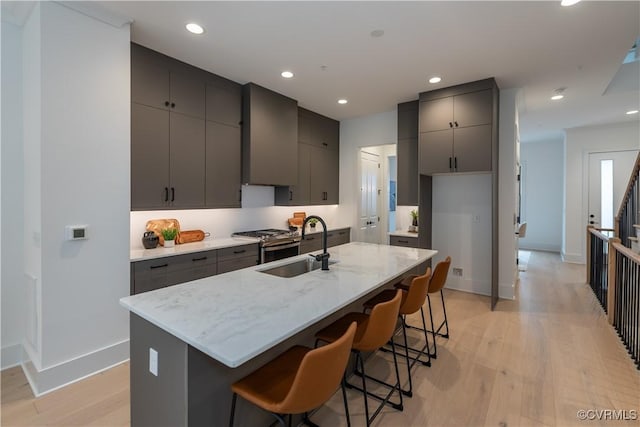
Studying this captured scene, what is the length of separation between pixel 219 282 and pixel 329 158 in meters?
3.98

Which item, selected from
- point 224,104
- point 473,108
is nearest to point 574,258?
point 473,108

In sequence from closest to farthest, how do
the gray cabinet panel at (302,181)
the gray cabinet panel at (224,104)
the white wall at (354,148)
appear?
1. the gray cabinet panel at (224,104)
2. the gray cabinet panel at (302,181)
3. the white wall at (354,148)

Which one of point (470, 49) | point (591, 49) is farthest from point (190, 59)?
point (591, 49)

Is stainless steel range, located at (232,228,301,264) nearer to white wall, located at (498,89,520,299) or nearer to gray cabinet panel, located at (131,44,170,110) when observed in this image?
gray cabinet panel, located at (131,44,170,110)

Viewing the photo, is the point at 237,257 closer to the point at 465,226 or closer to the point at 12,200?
the point at 12,200

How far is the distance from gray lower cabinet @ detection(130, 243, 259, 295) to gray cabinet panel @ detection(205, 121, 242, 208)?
0.66m

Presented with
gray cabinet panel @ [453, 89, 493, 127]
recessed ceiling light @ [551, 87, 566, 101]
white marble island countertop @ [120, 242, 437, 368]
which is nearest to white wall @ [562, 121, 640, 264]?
recessed ceiling light @ [551, 87, 566, 101]

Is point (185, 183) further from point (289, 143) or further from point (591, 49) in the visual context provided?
point (591, 49)

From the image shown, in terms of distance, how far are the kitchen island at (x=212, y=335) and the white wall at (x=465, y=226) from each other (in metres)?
3.11

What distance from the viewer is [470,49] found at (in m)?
3.04

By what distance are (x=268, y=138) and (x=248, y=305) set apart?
2998mm

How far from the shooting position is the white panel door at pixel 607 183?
6.08 m

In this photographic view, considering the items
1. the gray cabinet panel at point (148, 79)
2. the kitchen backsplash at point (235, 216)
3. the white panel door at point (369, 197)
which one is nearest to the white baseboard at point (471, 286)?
the white panel door at point (369, 197)

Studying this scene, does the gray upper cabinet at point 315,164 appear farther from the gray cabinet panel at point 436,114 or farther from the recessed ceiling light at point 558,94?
the recessed ceiling light at point 558,94
